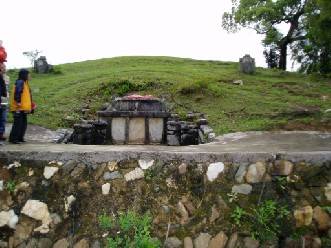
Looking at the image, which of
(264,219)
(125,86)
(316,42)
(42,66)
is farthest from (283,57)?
(264,219)

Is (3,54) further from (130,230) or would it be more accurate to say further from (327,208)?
(327,208)

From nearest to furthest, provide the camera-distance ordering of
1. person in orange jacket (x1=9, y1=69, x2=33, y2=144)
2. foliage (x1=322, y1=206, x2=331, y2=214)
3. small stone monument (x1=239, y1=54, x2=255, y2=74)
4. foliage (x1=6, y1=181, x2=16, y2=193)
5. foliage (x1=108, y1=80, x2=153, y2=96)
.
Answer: foliage (x1=322, y1=206, x2=331, y2=214), foliage (x1=6, y1=181, x2=16, y2=193), person in orange jacket (x1=9, y1=69, x2=33, y2=144), foliage (x1=108, y1=80, x2=153, y2=96), small stone monument (x1=239, y1=54, x2=255, y2=74)

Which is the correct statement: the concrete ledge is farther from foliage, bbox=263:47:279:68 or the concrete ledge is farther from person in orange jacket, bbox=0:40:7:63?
foliage, bbox=263:47:279:68

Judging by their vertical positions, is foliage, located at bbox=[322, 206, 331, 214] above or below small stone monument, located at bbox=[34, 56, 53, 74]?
below

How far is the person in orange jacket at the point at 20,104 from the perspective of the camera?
21.8ft

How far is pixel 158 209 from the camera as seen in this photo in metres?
4.70

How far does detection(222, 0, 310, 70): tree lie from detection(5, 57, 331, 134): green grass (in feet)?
16.1

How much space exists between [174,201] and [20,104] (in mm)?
3297

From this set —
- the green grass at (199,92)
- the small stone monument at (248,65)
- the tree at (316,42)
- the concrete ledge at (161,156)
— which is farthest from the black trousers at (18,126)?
the small stone monument at (248,65)

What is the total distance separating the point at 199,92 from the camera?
14320 millimetres

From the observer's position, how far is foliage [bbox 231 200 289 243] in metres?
4.51

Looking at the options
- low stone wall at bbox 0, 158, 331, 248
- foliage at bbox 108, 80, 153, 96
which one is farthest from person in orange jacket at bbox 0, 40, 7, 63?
foliage at bbox 108, 80, 153, 96

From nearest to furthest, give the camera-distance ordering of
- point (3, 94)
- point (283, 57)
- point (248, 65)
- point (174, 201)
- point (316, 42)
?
point (174, 201) → point (3, 94) → point (316, 42) → point (248, 65) → point (283, 57)

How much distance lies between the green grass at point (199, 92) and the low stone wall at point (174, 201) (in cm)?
527
